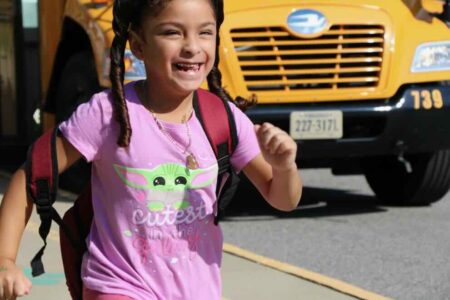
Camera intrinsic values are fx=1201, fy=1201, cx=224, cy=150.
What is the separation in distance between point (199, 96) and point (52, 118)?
18.2 feet

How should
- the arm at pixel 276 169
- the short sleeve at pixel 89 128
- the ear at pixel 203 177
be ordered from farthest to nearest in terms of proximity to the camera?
the ear at pixel 203 177
the short sleeve at pixel 89 128
the arm at pixel 276 169

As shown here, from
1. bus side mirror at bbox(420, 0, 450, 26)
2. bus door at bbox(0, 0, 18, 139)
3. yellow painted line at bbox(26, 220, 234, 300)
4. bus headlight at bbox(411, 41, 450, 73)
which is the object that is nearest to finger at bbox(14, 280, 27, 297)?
yellow painted line at bbox(26, 220, 234, 300)

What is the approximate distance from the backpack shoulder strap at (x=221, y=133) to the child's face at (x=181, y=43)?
0.12 meters

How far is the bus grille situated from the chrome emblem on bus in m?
0.05

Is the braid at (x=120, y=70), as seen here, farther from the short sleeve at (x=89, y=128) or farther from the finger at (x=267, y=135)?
the finger at (x=267, y=135)

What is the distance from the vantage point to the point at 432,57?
742 centimetres

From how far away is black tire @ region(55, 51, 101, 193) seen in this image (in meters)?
7.77

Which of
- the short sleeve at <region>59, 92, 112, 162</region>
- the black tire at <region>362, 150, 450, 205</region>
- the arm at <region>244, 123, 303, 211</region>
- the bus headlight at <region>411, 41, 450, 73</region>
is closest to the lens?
the arm at <region>244, 123, 303, 211</region>

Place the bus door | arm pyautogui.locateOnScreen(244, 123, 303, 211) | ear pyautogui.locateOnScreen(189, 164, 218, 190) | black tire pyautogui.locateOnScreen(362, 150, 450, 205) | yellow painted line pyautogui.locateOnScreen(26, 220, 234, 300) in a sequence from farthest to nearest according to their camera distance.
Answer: the bus door, black tire pyautogui.locateOnScreen(362, 150, 450, 205), yellow painted line pyautogui.locateOnScreen(26, 220, 234, 300), ear pyautogui.locateOnScreen(189, 164, 218, 190), arm pyautogui.locateOnScreen(244, 123, 303, 211)

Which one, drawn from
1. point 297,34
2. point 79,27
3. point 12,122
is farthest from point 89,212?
point 12,122

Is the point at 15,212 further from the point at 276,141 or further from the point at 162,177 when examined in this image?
the point at 276,141

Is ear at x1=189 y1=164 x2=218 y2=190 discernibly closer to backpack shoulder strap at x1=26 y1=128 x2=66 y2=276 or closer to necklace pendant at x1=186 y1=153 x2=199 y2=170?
necklace pendant at x1=186 y1=153 x2=199 y2=170

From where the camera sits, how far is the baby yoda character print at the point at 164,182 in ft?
9.86

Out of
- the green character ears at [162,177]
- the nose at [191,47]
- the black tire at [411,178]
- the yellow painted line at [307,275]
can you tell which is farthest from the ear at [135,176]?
the black tire at [411,178]
